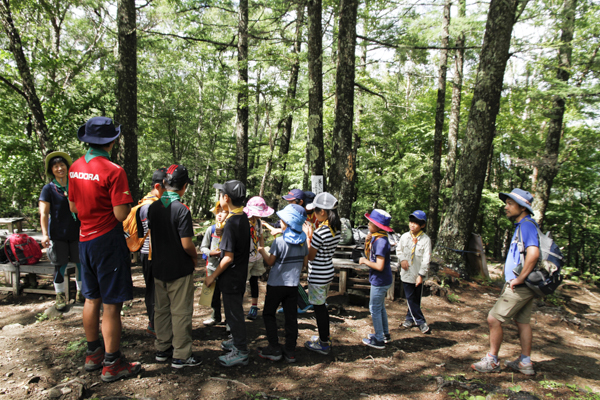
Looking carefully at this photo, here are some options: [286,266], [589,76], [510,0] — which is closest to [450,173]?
[589,76]

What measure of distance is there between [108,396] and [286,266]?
195cm

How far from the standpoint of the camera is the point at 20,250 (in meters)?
5.07

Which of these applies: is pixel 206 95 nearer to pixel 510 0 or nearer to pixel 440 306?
pixel 510 0

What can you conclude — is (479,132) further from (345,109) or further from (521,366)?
(521,366)

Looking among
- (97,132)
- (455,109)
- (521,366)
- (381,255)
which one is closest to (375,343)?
(381,255)

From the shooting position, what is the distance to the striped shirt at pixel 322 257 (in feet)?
12.9

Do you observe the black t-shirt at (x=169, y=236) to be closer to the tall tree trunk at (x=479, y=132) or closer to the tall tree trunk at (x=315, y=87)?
the tall tree trunk at (x=315, y=87)

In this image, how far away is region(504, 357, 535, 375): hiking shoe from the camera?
3.59m

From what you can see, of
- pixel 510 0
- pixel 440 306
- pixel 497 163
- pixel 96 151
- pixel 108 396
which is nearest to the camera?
pixel 108 396

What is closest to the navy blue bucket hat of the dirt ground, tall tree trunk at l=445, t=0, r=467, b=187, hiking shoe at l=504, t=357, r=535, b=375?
the dirt ground

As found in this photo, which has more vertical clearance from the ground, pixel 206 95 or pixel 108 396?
pixel 206 95

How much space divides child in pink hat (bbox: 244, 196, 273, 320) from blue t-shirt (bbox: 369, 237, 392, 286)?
1.45m

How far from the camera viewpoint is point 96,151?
3.05 metres

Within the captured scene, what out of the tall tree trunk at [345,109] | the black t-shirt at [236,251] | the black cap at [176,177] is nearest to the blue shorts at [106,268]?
the black cap at [176,177]
